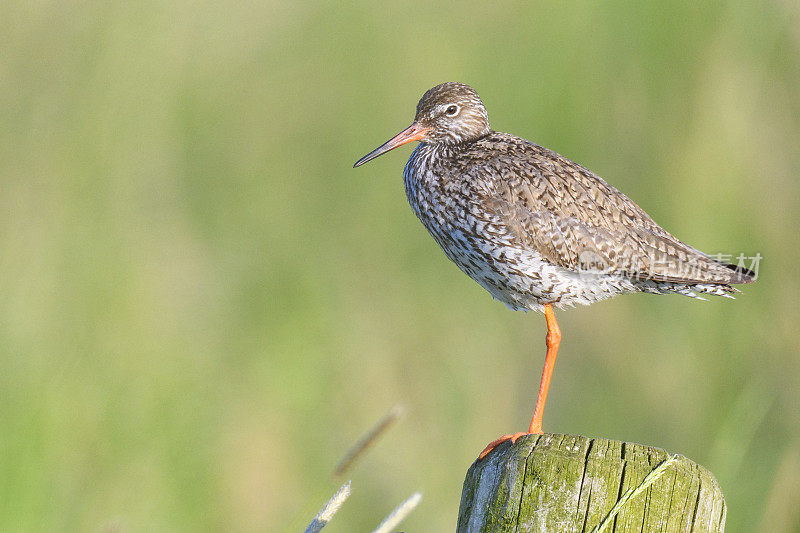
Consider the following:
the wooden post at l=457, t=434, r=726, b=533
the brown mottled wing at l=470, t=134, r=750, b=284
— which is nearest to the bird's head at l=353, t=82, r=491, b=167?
the brown mottled wing at l=470, t=134, r=750, b=284

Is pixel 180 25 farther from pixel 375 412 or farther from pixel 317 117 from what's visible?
pixel 375 412

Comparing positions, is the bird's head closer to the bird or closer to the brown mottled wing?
the bird

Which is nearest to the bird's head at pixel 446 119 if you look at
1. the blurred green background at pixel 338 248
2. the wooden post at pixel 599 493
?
the blurred green background at pixel 338 248

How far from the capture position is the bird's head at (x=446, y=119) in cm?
521

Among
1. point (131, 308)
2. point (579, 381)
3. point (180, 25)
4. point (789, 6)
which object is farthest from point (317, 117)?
point (789, 6)

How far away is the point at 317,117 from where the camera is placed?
285 inches

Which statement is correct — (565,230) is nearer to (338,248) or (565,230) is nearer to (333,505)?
(333,505)

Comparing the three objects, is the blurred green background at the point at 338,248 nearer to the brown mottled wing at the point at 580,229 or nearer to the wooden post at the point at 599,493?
the brown mottled wing at the point at 580,229

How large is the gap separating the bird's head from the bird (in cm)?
43

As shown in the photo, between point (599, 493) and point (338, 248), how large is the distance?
445cm

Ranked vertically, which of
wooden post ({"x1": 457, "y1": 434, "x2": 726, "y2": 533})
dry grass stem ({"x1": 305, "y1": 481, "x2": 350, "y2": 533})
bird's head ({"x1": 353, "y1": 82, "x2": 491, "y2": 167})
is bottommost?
wooden post ({"x1": 457, "y1": 434, "x2": 726, "y2": 533})

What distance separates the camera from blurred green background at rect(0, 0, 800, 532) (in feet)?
18.8

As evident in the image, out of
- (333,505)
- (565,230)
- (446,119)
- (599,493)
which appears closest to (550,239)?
(565,230)

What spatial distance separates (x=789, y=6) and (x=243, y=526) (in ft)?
15.3
